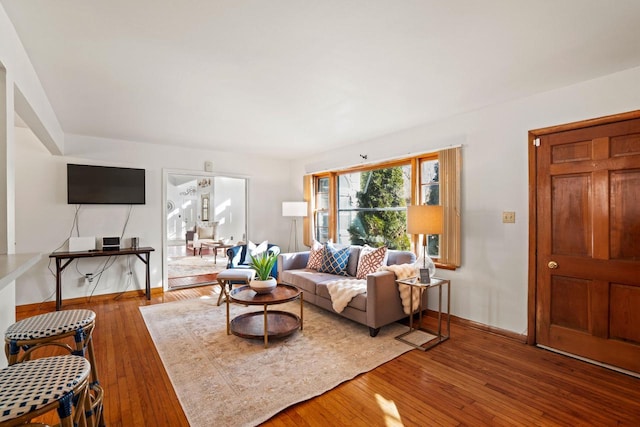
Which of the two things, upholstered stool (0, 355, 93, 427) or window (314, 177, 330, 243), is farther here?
window (314, 177, 330, 243)

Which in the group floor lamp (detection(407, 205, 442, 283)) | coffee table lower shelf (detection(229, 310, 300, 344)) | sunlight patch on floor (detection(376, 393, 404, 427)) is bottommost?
sunlight patch on floor (detection(376, 393, 404, 427))

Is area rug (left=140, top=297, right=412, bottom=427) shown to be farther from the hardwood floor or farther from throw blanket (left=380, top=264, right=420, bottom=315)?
throw blanket (left=380, top=264, right=420, bottom=315)

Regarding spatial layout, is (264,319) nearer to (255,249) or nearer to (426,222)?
(426,222)

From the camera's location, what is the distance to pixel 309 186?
5809 millimetres

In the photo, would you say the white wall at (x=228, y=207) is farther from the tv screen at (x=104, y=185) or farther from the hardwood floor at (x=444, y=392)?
the hardwood floor at (x=444, y=392)

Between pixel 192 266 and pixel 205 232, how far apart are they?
157 centimetres

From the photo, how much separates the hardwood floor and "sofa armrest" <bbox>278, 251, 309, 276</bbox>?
2058mm

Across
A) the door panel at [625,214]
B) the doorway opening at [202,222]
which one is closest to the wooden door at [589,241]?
the door panel at [625,214]

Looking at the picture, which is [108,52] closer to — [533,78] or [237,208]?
[533,78]

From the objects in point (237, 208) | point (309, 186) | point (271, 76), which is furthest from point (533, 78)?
point (237, 208)

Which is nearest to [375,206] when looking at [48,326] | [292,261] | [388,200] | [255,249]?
[388,200]

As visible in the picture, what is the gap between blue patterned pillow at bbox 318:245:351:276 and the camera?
4164 millimetres

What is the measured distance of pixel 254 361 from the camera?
260cm

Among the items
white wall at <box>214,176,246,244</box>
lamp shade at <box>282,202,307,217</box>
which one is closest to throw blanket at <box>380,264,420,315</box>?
lamp shade at <box>282,202,307,217</box>
